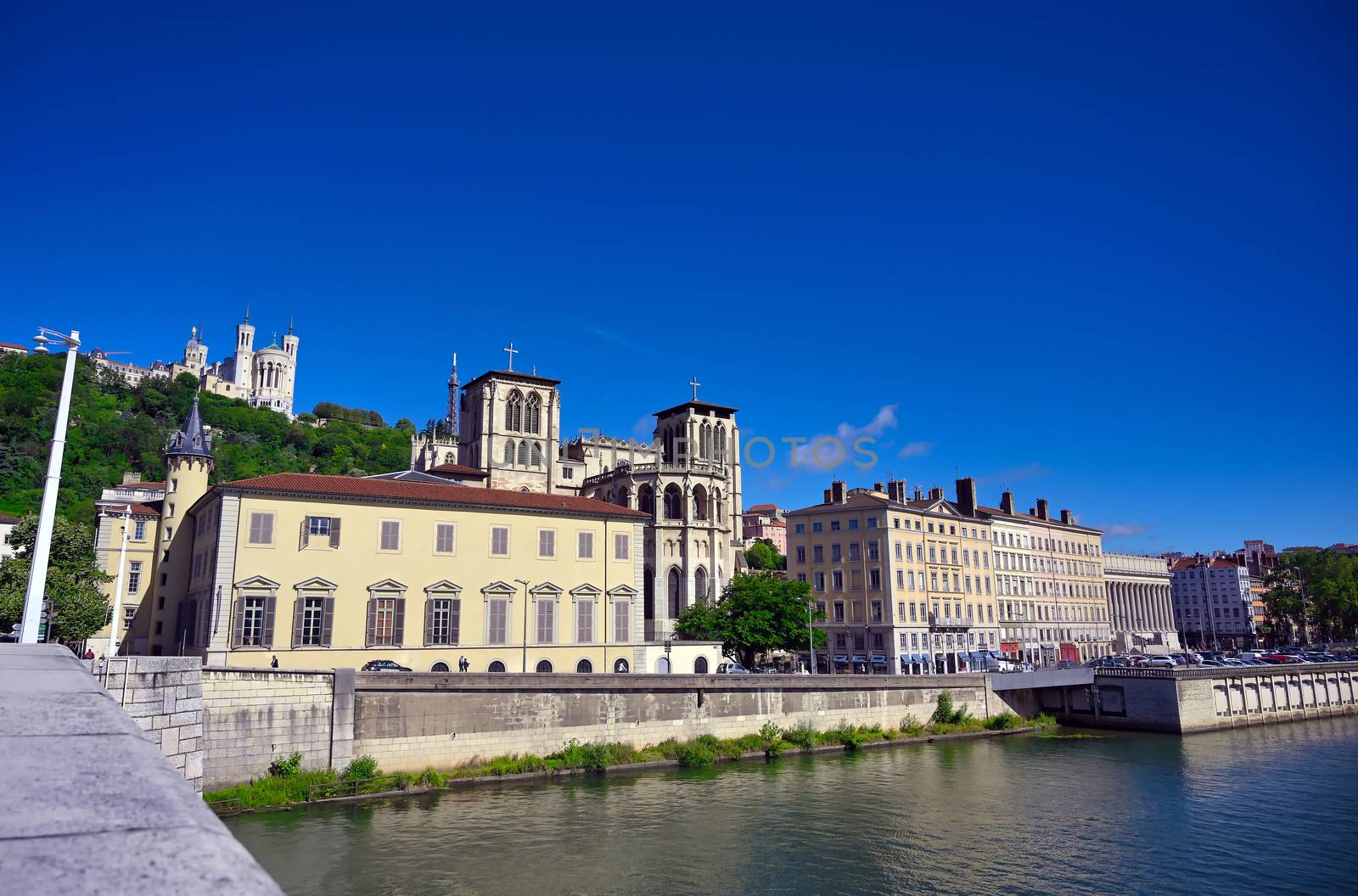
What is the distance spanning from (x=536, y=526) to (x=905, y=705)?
21.8 meters

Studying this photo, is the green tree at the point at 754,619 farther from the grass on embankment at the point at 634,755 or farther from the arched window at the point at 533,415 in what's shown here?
the arched window at the point at 533,415

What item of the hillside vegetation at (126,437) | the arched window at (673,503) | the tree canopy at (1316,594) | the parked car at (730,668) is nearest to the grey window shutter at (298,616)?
the parked car at (730,668)

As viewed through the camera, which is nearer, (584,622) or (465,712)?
(465,712)

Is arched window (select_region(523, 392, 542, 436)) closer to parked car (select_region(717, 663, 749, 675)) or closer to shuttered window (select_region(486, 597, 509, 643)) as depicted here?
parked car (select_region(717, 663, 749, 675))

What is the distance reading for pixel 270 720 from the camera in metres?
31.1

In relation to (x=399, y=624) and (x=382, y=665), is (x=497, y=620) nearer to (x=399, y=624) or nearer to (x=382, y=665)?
(x=399, y=624)

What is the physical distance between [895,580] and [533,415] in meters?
41.3

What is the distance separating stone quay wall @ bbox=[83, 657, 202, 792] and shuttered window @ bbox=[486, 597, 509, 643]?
24.0m

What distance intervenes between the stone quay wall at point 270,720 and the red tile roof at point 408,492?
1057 cm

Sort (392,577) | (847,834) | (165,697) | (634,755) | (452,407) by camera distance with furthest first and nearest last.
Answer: (452,407) < (392,577) < (634,755) < (847,834) < (165,697)

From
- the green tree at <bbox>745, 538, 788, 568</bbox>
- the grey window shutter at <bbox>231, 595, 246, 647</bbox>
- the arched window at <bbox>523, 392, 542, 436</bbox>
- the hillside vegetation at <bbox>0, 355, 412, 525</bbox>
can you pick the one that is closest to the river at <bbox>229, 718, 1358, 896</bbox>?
the grey window shutter at <bbox>231, 595, 246, 647</bbox>

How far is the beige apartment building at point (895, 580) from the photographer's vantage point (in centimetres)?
6662

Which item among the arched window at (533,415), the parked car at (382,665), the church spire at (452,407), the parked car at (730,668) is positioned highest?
the church spire at (452,407)

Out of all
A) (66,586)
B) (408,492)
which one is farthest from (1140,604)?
(66,586)
